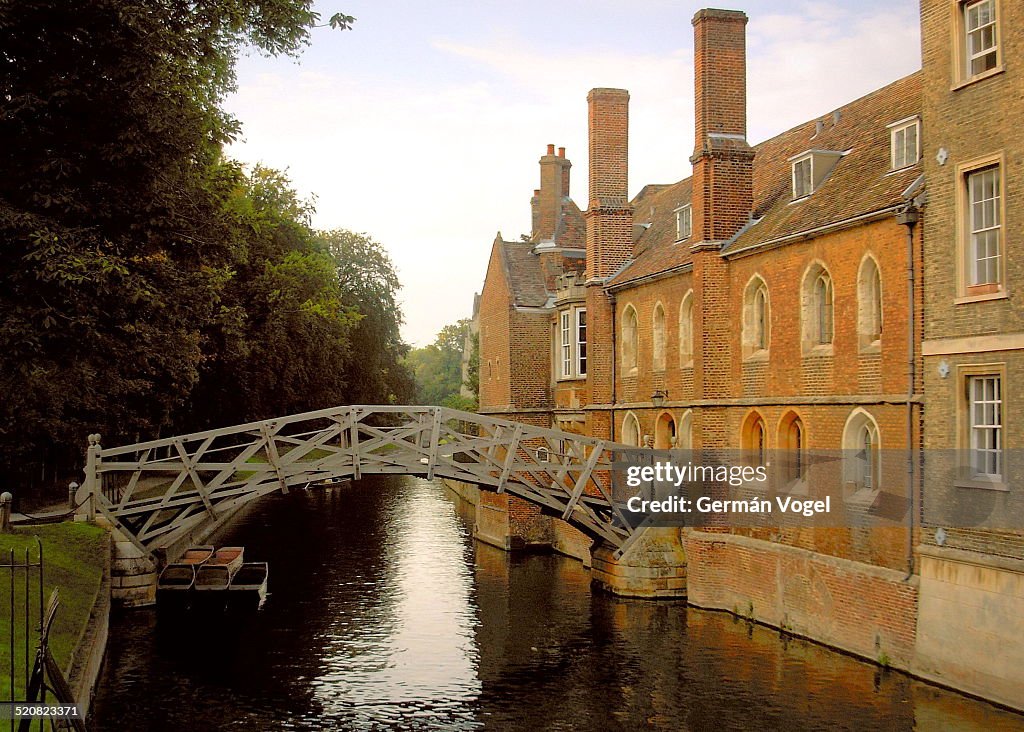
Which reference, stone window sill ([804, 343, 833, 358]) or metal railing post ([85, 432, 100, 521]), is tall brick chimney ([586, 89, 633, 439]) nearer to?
stone window sill ([804, 343, 833, 358])

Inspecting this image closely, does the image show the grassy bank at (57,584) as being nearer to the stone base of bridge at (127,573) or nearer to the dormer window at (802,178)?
the stone base of bridge at (127,573)

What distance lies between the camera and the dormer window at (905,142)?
805 inches

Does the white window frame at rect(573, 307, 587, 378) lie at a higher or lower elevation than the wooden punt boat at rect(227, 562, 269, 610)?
higher

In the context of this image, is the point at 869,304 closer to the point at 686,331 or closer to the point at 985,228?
the point at 985,228

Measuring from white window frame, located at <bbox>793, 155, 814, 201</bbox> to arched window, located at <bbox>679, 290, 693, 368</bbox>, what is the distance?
3.99 meters

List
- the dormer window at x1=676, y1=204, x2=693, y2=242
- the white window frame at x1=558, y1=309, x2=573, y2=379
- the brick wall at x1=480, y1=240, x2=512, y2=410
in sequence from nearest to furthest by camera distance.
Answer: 1. the dormer window at x1=676, y1=204, x2=693, y2=242
2. the white window frame at x1=558, y1=309, x2=573, y2=379
3. the brick wall at x1=480, y1=240, x2=512, y2=410

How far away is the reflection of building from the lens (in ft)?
52.4

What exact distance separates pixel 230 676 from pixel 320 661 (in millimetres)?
1709

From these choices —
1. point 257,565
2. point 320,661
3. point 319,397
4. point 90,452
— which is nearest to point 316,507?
point 319,397

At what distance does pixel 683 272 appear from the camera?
Answer: 27.4 m

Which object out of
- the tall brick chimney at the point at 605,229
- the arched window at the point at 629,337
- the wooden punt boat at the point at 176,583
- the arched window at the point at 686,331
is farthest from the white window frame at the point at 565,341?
the wooden punt boat at the point at 176,583

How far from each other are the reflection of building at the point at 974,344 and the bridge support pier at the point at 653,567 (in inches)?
367

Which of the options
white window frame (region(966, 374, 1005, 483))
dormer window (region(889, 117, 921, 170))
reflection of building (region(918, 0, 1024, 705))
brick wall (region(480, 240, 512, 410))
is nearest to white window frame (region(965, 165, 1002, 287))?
reflection of building (region(918, 0, 1024, 705))

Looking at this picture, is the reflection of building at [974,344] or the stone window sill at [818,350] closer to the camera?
the reflection of building at [974,344]
